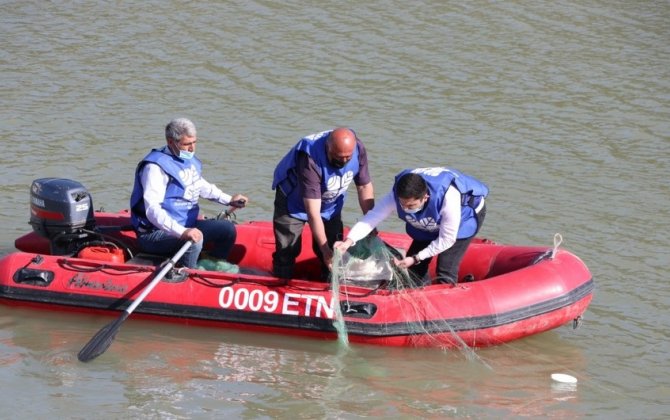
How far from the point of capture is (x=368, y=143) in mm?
11875

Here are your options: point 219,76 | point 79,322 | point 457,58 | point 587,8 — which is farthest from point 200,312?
point 587,8

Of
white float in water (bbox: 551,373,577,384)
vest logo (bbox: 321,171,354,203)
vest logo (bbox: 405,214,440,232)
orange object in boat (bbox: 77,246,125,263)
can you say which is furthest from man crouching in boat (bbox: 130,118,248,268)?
white float in water (bbox: 551,373,577,384)

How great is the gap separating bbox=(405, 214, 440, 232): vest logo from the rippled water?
2.66 feet

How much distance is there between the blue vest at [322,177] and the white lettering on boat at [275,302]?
0.54 m

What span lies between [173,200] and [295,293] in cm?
106

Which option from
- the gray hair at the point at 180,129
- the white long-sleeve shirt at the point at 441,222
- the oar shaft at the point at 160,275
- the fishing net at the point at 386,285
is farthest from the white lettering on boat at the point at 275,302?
the gray hair at the point at 180,129

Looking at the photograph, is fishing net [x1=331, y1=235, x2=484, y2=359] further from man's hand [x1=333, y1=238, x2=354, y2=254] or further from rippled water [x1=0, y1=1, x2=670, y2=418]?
rippled water [x1=0, y1=1, x2=670, y2=418]

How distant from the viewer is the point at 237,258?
8828mm

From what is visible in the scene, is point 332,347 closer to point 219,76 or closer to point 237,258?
point 237,258

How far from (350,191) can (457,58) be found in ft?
12.9

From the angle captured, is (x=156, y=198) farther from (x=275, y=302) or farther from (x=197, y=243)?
(x=275, y=302)

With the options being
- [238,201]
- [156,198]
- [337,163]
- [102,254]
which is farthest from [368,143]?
[337,163]

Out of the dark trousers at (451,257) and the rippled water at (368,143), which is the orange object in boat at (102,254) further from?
the dark trousers at (451,257)

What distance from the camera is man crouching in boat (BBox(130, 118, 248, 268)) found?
789cm
